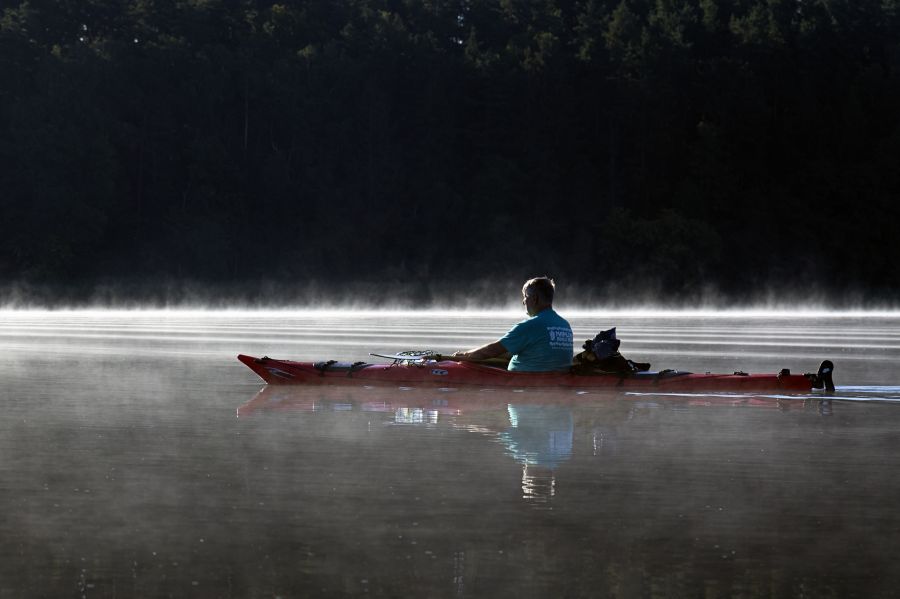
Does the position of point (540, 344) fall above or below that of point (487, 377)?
above

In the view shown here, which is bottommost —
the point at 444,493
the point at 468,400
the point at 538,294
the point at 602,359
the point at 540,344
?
the point at 444,493

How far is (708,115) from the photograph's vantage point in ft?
227

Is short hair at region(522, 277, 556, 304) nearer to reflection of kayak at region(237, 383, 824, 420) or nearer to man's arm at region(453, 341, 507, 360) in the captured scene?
man's arm at region(453, 341, 507, 360)

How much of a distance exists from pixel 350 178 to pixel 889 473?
6343 centimetres

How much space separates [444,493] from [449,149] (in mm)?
65345

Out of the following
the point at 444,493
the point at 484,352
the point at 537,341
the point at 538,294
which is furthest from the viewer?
the point at 484,352

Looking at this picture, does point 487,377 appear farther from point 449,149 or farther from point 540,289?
point 449,149

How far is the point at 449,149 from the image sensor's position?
2822 inches

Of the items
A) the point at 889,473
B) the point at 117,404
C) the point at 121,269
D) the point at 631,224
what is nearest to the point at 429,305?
the point at 631,224

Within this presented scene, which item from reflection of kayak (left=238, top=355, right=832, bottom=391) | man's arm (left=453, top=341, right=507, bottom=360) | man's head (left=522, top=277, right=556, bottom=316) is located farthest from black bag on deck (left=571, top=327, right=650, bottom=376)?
man's arm (left=453, top=341, right=507, bottom=360)

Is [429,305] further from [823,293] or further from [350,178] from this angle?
[823,293]

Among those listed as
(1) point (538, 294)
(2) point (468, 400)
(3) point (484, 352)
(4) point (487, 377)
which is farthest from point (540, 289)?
(2) point (468, 400)

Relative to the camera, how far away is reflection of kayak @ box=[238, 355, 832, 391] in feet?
41.0

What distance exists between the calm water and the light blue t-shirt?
12.0 inches
